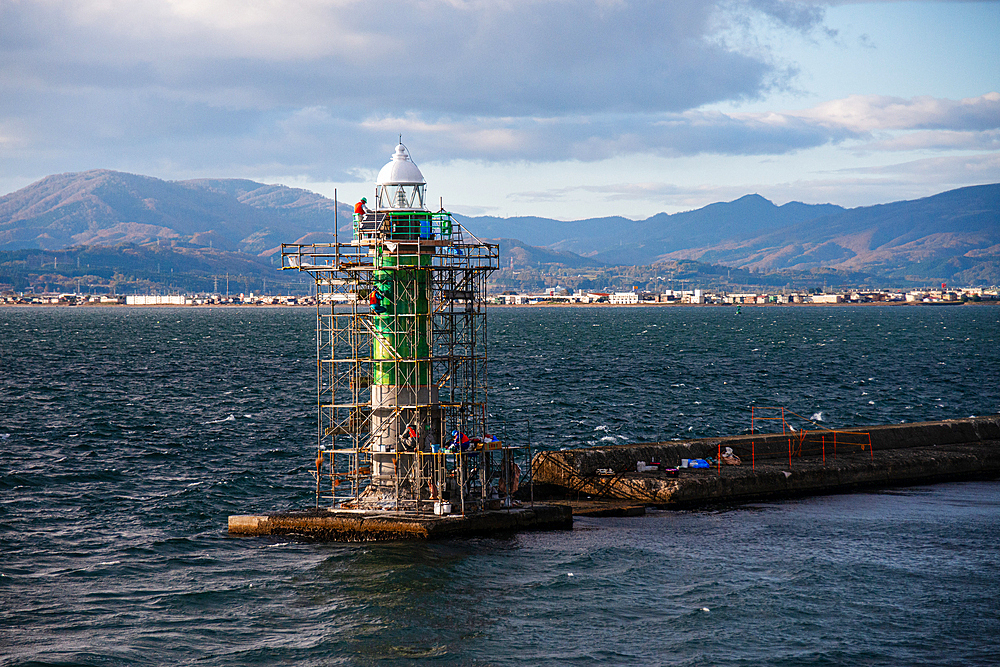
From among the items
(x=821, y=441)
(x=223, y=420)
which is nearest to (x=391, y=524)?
(x=821, y=441)

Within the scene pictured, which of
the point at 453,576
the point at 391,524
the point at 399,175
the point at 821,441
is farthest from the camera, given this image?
the point at 821,441

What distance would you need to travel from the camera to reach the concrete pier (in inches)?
1066

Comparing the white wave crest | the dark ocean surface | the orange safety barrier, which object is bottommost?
the dark ocean surface

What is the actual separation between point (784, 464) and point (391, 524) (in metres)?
17.9

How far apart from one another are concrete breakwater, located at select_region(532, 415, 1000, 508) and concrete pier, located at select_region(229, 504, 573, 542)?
4.78m

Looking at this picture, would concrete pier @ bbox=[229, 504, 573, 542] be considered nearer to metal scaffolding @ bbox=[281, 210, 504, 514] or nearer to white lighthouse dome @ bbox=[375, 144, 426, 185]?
metal scaffolding @ bbox=[281, 210, 504, 514]

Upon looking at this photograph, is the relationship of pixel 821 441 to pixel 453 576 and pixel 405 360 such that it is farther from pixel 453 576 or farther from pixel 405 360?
pixel 453 576

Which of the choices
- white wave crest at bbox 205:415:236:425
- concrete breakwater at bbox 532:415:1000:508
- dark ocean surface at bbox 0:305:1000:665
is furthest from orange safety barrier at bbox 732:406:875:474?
white wave crest at bbox 205:415:236:425

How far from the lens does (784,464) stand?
1499 inches

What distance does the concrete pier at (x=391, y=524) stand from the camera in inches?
1066

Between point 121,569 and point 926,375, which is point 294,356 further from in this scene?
point 121,569

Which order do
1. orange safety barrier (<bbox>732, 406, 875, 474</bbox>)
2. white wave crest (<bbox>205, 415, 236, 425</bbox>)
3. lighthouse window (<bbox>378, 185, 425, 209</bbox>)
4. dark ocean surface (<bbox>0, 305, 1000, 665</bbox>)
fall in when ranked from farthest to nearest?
1. white wave crest (<bbox>205, 415, 236, 425</bbox>)
2. orange safety barrier (<bbox>732, 406, 875, 474</bbox>)
3. lighthouse window (<bbox>378, 185, 425, 209</bbox>)
4. dark ocean surface (<bbox>0, 305, 1000, 665</bbox>)

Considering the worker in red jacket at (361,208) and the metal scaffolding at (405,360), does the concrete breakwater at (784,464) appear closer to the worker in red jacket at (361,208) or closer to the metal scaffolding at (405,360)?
the metal scaffolding at (405,360)

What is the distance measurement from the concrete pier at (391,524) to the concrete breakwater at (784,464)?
478cm
